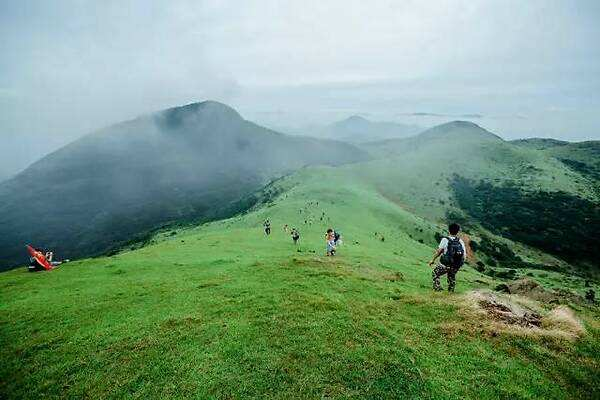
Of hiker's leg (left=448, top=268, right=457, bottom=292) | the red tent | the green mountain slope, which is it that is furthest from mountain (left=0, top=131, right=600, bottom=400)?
the green mountain slope

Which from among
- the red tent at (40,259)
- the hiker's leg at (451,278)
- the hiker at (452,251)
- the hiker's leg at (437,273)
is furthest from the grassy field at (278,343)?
the red tent at (40,259)

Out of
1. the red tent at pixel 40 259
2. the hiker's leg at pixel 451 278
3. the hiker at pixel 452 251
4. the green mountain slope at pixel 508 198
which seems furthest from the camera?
the green mountain slope at pixel 508 198

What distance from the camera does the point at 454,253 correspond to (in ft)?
67.8

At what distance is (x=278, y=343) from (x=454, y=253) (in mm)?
10301

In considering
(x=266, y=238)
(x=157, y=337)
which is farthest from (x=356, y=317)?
(x=266, y=238)

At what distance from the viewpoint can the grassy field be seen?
46.1ft

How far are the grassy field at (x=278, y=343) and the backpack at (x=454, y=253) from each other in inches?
73.2

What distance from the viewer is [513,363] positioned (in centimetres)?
1501

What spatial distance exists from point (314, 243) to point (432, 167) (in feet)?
536

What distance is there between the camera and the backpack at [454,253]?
67.4 feet

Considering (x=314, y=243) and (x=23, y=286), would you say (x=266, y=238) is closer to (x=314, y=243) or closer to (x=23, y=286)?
(x=314, y=243)

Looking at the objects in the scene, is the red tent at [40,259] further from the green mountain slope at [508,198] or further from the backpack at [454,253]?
the green mountain slope at [508,198]

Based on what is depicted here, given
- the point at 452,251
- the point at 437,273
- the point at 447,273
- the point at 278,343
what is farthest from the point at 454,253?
the point at 278,343

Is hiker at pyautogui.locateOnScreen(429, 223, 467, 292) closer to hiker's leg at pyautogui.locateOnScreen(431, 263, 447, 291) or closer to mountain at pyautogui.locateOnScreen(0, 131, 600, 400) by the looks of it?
hiker's leg at pyautogui.locateOnScreen(431, 263, 447, 291)
